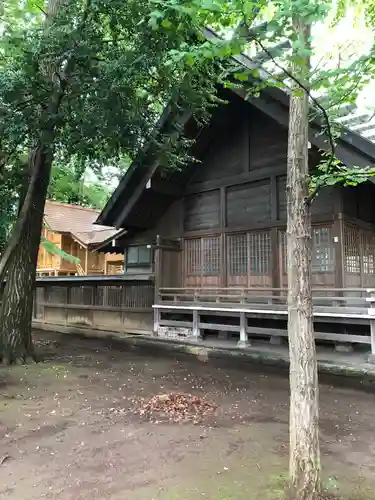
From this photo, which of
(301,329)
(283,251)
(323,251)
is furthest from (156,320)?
(301,329)

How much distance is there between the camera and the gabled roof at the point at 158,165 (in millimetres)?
7738

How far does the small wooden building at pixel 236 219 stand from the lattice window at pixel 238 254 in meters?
0.03

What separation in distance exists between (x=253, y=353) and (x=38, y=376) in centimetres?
452

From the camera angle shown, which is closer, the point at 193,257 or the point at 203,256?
the point at 203,256

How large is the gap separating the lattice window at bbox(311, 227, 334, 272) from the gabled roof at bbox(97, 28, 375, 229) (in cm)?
211

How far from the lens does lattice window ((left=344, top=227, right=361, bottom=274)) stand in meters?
9.32

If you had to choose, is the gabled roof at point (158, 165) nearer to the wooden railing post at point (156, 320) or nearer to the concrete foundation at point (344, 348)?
the wooden railing post at point (156, 320)

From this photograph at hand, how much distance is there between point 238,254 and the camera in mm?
11102

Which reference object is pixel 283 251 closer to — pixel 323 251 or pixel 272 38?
pixel 323 251

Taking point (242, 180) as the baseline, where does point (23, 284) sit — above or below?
below

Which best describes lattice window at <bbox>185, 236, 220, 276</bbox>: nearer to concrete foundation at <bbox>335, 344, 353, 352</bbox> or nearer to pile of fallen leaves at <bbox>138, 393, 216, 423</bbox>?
concrete foundation at <bbox>335, 344, 353, 352</bbox>

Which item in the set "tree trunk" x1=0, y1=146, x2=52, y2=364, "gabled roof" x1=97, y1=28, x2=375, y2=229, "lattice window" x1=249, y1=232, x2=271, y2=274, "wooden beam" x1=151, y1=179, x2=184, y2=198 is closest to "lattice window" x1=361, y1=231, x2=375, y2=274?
"lattice window" x1=249, y1=232, x2=271, y2=274

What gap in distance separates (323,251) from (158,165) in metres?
4.72

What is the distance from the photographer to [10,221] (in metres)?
9.50
